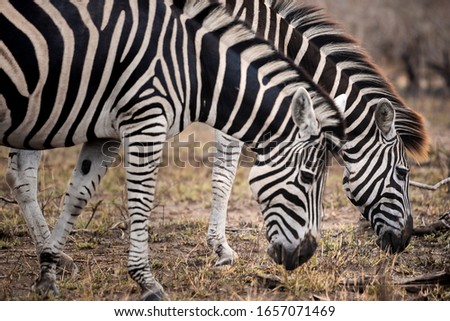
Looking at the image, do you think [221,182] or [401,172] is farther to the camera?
[221,182]

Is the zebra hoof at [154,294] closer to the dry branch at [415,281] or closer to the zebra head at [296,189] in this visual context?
the zebra head at [296,189]

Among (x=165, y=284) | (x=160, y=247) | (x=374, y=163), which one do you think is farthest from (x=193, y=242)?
(x=374, y=163)

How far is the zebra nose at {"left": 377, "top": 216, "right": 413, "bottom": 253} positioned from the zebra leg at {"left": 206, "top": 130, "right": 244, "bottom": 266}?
159 cm

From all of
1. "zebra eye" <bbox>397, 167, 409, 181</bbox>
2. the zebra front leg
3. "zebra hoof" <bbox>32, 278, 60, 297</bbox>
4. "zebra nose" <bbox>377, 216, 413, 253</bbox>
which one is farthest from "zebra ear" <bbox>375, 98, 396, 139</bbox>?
"zebra hoof" <bbox>32, 278, 60, 297</bbox>

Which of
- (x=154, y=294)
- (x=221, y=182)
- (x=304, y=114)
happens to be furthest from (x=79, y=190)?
(x=304, y=114)

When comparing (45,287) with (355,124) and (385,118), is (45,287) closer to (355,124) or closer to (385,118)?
(355,124)

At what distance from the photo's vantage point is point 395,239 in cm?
632

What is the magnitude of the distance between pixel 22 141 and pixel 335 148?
2572mm

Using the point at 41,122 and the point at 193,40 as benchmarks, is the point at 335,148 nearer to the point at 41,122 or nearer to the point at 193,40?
the point at 193,40

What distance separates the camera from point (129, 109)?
17.6 feet

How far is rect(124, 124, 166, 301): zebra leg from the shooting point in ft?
17.6

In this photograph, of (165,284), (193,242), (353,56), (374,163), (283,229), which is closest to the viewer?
(283,229)

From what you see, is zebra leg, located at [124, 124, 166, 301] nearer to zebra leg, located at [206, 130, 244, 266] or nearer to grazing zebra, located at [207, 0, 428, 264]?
grazing zebra, located at [207, 0, 428, 264]

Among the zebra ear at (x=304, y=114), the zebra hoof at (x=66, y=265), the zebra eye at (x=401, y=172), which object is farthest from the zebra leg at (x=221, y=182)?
the zebra ear at (x=304, y=114)
